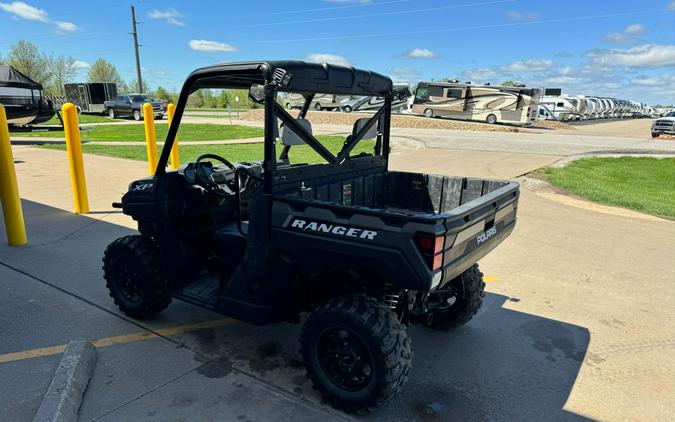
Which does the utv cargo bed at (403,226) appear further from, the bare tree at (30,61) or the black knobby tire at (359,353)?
the bare tree at (30,61)

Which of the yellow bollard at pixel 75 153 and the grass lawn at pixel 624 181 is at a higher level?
the yellow bollard at pixel 75 153

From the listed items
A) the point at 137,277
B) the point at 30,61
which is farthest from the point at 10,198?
the point at 30,61

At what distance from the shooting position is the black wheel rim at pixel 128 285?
3715mm

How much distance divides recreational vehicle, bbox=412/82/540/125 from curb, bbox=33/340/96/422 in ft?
105

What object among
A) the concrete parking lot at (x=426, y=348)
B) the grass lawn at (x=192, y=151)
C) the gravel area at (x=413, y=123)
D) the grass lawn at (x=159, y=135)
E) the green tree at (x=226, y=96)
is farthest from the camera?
the gravel area at (x=413, y=123)

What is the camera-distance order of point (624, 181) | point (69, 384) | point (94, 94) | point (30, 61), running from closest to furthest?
point (69, 384) < point (624, 181) < point (94, 94) < point (30, 61)

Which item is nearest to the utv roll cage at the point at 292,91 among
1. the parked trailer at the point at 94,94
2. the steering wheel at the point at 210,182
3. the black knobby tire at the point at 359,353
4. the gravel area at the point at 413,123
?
the steering wheel at the point at 210,182

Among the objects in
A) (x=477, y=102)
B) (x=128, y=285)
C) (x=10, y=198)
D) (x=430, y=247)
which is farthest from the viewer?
(x=477, y=102)

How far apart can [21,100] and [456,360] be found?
620 inches

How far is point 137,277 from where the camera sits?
11.9ft

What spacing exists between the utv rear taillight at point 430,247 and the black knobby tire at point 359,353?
0.47m

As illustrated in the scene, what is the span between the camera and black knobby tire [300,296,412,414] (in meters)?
2.55

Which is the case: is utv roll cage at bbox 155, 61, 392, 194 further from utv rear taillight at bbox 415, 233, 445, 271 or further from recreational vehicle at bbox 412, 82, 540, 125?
recreational vehicle at bbox 412, 82, 540, 125

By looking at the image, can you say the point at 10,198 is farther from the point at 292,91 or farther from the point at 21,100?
the point at 21,100
